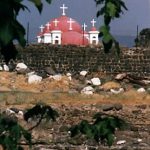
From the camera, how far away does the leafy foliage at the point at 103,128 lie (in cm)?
219

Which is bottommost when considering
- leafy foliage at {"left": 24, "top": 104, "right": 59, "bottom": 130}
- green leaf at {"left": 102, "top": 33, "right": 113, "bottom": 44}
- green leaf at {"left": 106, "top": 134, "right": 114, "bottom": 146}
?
green leaf at {"left": 106, "top": 134, "right": 114, "bottom": 146}

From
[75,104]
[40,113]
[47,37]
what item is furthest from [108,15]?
[47,37]

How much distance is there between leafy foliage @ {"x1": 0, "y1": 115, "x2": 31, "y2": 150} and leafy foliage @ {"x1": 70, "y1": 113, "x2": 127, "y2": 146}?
0.70ft

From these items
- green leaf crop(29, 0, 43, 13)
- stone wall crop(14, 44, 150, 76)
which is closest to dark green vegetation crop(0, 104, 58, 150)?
green leaf crop(29, 0, 43, 13)

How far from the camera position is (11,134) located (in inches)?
81.3

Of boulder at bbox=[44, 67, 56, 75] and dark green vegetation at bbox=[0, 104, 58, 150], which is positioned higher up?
dark green vegetation at bbox=[0, 104, 58, 150]

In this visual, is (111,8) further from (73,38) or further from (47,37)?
(47,37)

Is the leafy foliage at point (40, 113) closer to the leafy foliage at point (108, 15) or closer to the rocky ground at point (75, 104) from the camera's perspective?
the leafy foliage at point (108, 15)

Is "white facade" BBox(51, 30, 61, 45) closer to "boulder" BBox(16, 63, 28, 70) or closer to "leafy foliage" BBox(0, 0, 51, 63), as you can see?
"boulder" BBox(16, 63, 28, 70)

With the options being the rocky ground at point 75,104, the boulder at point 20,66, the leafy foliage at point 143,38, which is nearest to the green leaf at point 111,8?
the rocky ground at point 75,104

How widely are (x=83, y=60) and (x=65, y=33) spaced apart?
4403 millimetres

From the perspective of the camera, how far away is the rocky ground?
11781mm

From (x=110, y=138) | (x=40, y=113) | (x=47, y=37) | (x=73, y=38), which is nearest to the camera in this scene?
(x=110, y=138)

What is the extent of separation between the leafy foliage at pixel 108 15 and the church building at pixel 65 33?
24.2 meters
